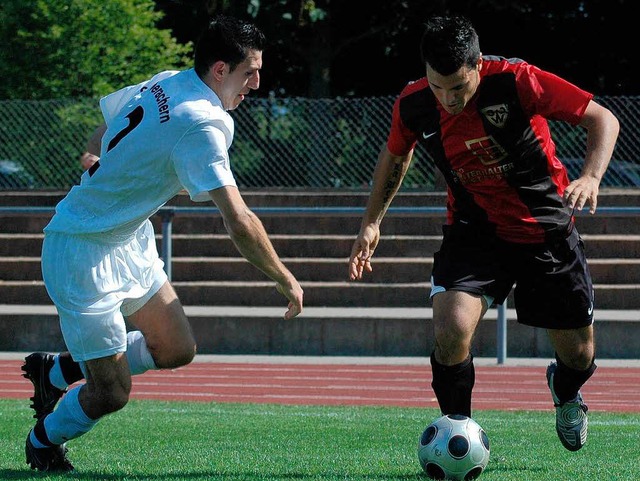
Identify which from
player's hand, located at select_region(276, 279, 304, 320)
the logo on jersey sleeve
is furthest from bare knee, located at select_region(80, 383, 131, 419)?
the logo on jersey sleeve

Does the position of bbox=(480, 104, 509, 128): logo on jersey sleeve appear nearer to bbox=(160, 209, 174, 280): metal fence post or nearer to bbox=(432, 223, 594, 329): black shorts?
bbox=(432, 223, 594, 329): black shorts

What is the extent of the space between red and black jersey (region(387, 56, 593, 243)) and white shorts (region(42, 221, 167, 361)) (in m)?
1.57

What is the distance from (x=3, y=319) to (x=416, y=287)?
16.1 feet

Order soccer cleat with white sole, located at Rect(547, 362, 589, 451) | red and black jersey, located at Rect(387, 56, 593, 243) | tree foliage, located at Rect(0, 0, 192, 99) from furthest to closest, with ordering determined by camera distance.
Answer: tree foliage, located at Rect(0, 0, 192, 99), soccer cleat with white sole, located at Rect(547, 362, 589, 451), red and black jersey, located at Rect(387, 56, 593, 243)

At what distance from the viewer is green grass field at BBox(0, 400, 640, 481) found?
5676 millimetres

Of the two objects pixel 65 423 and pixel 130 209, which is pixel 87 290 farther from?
pixel 65 423

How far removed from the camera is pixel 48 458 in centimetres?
575

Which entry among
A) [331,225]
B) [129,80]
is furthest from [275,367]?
[129,80]

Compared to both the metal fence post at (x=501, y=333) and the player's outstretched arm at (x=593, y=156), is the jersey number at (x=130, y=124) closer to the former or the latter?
the player's outstretched arm at (x=593, y=156)

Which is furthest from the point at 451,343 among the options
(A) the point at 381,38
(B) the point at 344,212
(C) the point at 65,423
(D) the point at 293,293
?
(A) the point at 381,38

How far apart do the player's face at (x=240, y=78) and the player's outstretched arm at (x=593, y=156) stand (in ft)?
4.96

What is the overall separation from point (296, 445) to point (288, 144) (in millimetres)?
10820

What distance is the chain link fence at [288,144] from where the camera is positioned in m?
17.0

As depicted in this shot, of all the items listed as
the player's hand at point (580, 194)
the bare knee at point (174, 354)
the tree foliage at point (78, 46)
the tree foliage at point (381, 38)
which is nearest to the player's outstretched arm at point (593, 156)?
the player's hand at point (580, 194)
